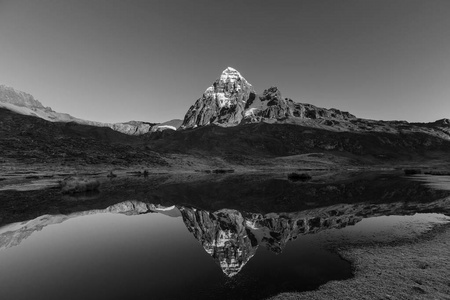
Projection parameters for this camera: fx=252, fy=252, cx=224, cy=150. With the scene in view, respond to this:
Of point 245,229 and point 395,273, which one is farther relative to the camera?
point 245,229

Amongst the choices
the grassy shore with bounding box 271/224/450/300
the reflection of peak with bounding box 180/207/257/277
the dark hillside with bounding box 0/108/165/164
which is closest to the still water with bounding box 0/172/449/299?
the reflection of peak with bounding box 180/207/257/277

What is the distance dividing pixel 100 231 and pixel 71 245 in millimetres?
4076

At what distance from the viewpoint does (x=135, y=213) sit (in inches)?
1240

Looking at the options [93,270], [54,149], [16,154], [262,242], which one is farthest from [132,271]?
[54,149]

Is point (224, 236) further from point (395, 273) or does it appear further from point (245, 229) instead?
point (395, 273)

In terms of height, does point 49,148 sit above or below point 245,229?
above

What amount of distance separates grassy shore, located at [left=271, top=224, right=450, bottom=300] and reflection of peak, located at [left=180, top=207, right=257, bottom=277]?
504cm

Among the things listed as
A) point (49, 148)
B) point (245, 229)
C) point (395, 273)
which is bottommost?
point (245, 229)

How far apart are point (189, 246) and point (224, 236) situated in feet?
11.7

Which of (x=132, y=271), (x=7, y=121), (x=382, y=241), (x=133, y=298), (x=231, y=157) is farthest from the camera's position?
(x=231, y=157)

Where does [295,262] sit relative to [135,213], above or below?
above

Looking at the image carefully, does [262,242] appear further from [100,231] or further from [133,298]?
[100,231]

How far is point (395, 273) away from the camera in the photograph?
43.3 ft

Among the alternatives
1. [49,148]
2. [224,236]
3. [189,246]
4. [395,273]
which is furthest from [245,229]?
[49,148]
